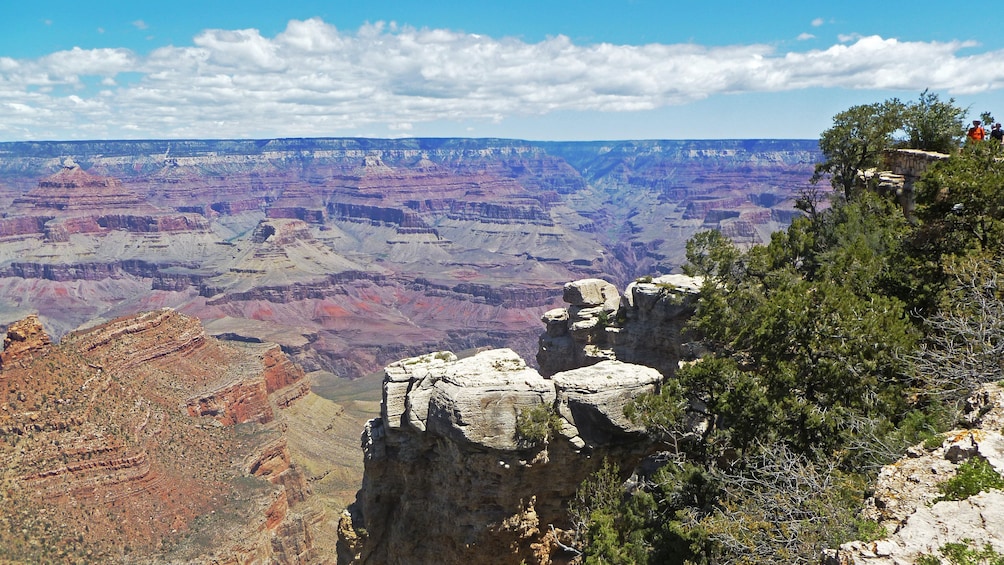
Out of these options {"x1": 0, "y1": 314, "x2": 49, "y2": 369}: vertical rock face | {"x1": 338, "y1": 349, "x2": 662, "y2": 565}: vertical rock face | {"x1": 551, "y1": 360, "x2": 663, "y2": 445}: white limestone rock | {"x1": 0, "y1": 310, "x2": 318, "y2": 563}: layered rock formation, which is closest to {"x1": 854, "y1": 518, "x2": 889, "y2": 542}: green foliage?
{"x1": 551, "y1": 360, "x2": 663, "y2": 445}: white limestone rock

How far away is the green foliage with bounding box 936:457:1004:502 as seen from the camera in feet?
43.6

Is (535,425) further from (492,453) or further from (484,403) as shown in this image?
(484,403)

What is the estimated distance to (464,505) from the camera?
96.9 ft

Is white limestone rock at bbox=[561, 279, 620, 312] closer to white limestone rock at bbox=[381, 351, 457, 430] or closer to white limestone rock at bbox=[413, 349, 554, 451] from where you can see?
white limestone rock at bbox=[381, 351, 457, 430]

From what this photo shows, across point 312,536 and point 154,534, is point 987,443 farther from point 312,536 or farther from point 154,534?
point 312,536

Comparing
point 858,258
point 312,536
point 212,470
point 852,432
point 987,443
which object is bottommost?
point 312,536

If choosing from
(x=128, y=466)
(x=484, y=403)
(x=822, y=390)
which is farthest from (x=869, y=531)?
(x=128, y=466)

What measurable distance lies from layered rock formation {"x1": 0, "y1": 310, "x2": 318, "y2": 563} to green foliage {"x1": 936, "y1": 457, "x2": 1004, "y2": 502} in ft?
195

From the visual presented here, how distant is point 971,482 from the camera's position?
44.1ft

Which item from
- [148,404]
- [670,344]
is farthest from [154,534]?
[670,344]

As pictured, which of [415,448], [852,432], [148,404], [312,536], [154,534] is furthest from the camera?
[148,404]

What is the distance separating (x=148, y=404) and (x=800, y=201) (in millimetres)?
76563

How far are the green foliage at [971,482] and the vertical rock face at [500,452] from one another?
15608 millimetres

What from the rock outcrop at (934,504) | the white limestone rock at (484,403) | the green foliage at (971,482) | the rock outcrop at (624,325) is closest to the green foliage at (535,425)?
the white limestone rock at (484,403)
